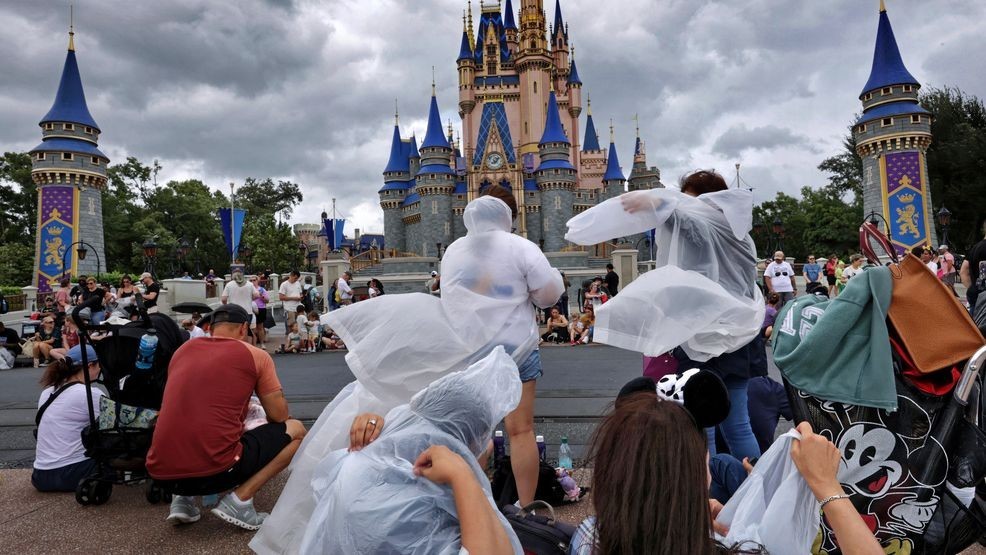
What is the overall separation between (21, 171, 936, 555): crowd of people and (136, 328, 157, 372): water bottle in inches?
21.9

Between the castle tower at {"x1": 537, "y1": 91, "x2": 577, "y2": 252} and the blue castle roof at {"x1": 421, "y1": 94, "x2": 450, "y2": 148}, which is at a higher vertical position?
the blue castle roof at {"x1": 421, "y1": 94, "x2": 450, "y2": 148}

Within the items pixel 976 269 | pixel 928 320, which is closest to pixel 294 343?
pixel 976 269

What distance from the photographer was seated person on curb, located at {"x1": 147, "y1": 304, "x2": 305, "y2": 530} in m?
2.79

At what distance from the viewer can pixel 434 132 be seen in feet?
145

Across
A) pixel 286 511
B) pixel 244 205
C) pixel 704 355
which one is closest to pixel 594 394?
pixel 704 355

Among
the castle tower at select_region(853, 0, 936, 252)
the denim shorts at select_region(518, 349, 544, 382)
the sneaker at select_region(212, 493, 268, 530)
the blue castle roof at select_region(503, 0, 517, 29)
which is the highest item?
the blue castle roof at select_region(503, 0, 517, 29)

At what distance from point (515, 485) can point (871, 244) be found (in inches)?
73.9

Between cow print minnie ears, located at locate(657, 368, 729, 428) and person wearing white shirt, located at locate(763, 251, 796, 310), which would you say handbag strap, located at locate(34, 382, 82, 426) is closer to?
cow print minnie ears, located at locate(657, 368, 729, 428)

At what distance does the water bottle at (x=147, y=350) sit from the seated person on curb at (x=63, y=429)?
476 mm

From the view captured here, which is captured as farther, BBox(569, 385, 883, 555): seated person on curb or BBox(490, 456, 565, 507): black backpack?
BBox(490, 456, 565, 507): black backpack

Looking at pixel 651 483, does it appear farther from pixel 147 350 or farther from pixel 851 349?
pixel 147 350

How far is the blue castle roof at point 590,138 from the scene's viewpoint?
52406 mm

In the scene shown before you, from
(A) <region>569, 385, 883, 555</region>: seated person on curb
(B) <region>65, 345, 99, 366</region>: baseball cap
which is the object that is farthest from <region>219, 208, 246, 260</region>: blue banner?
(A) <region>569, 385, 883, 555</region>: seated person on curb

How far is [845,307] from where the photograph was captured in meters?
1.75
